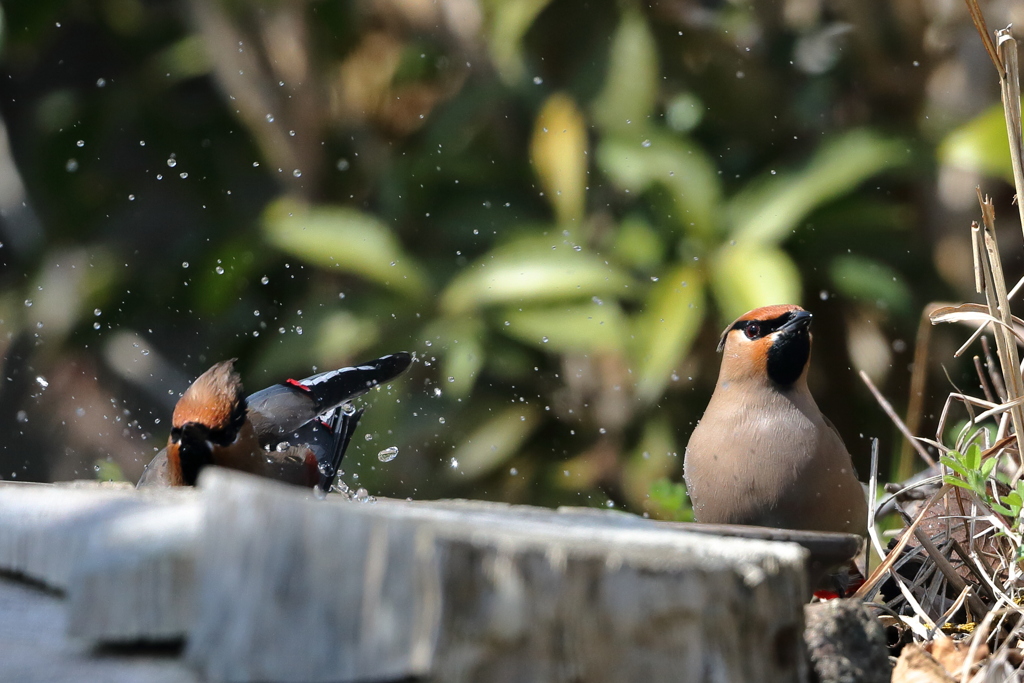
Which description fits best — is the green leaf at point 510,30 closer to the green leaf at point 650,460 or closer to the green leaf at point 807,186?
the green leaf at point 807,186

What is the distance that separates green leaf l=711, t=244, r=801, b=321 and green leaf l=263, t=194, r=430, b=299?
119 cm

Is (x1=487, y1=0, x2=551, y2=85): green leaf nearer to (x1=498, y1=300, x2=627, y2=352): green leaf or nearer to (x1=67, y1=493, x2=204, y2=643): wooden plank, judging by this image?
(x1=498, y1=300, x2=627, y2=352): green leaf

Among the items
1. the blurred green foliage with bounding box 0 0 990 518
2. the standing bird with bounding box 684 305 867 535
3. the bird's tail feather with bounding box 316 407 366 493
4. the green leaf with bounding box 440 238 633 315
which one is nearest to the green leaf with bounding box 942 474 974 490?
the standing bird with bounding box 684 305 867 535

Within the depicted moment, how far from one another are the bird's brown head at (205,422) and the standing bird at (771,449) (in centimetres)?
87

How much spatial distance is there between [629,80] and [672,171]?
540 mm

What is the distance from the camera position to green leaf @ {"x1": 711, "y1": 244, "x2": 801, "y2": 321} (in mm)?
3697

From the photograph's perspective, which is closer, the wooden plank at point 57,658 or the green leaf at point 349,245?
the wooden plank at point 57,658

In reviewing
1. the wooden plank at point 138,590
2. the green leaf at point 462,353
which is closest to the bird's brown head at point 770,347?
the wooden plank at point 138,590

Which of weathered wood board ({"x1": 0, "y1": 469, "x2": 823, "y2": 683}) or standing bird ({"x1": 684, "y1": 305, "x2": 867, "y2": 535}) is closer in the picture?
weathered wood board ({"x1": 0, "y1": 469, "x2": 823, "y2": 683})

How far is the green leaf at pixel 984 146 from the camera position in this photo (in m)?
3.68

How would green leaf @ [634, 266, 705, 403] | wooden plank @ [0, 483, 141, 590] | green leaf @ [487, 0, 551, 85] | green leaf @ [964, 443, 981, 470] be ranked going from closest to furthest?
wooden plank @ [0, 483, 141, 590], green leaf @ [964, 443, 981, 470], green leaf @ [634, 266, 705, 403], green leaf @ [487, 0, 551, 85]

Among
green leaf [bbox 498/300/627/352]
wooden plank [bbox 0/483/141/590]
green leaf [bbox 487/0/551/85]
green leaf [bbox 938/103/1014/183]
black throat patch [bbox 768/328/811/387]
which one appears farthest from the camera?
green leaf [bbox 487/0/551/85]

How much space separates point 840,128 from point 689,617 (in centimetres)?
369

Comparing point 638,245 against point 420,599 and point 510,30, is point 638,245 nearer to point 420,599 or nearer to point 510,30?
point 510,30
